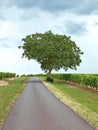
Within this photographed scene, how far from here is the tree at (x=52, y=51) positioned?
277 ft

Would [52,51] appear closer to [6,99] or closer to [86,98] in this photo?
[86,98]

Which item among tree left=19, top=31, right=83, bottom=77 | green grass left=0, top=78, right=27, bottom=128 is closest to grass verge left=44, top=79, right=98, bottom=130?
green grass left=0, top=78, right=27, bottom=128

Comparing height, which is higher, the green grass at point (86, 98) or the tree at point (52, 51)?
the tree at point (52, 51)

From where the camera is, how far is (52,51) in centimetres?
8375

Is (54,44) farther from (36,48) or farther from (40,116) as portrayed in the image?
(40,116)

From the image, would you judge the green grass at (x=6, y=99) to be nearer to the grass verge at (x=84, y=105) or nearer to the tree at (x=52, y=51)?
the grass verge at (x=84, y=105)

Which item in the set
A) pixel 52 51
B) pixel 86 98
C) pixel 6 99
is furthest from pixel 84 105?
pixel 52 51

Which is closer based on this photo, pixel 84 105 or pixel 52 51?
pixel 84 105

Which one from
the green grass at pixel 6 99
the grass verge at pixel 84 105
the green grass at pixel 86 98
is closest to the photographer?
the grass verge at pixel 84 105

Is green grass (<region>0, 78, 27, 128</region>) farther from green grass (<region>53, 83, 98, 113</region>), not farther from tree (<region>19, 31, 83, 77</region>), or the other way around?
tree (<region>19, 31, 83, 77</region>)

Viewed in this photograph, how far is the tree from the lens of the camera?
84.6m

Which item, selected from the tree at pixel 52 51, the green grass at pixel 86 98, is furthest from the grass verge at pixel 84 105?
the tree at pixel 52 51

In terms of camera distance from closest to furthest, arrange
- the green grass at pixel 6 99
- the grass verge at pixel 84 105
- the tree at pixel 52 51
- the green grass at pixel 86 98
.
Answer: the grass verge at pixel 84 105
the green grass at pixel 6 99
the green grass at pixel 86 98
the tree at pixel 52 51

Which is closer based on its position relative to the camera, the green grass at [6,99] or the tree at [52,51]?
the green grass at [6,99]
